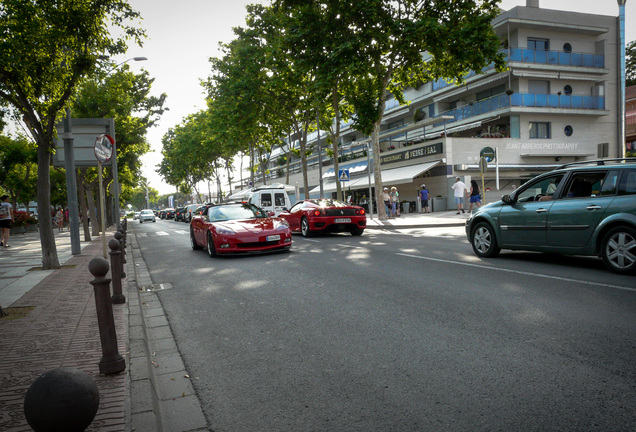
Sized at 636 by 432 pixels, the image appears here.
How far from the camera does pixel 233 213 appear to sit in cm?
1283

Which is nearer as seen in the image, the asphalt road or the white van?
the asphalt road

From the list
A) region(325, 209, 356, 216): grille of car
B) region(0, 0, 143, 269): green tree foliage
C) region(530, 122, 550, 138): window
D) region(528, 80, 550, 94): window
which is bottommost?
region(325, 209, 356, 216): grille of car

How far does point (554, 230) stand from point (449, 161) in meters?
24.4

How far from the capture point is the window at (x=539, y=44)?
113ft

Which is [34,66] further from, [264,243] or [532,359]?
[532,359]

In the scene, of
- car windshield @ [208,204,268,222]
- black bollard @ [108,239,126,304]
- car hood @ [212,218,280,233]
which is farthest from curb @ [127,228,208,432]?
car windshield @ [208,204,268,222]

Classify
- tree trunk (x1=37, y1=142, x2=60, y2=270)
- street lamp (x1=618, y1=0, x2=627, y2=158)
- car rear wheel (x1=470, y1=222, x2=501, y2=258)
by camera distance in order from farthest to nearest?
street lamp (x1=618, y1=0, x2=627, y2=158)
tree trunk (x1=37, y1=142, x2=60, y2=270)
car rear wheel (x1=470, y1=222, x2=501, y2=258)

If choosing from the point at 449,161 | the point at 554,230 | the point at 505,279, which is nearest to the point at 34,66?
the point at 505,279

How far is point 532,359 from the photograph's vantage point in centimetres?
368

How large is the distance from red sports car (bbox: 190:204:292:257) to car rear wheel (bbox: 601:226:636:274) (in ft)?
22.6

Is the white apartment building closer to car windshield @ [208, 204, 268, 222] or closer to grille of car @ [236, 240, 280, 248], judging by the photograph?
car windshield @ [208, 204, 268, 222]

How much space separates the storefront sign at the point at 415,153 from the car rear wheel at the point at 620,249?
83.5 ft

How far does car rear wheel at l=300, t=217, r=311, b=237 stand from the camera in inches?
652

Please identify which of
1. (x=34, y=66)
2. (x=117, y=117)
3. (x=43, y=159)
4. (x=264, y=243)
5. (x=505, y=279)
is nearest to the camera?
(x=505, y=279)
